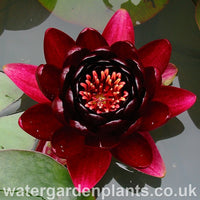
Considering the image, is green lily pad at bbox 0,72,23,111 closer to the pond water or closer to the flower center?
the pond water

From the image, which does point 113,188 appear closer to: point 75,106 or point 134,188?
point 134,188

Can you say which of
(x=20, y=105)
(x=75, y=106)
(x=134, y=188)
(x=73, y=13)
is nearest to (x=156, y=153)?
(x=134, y=188)

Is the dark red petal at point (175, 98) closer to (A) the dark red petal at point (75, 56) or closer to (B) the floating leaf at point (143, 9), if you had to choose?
(A) the dark red petal at point (75, 56)

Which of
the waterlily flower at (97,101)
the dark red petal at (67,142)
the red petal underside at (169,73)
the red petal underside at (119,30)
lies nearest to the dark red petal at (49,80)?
the waterlily flower at (97,101)

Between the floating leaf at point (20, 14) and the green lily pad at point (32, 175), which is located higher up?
the floating leaf at point (20, 14)

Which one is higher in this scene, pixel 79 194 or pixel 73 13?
pixel 73 13

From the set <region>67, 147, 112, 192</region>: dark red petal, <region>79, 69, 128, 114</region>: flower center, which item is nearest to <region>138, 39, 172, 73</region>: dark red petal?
<region>79, 69, 128, 114</region>: flower center

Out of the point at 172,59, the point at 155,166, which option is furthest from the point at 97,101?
the point at 172,59
